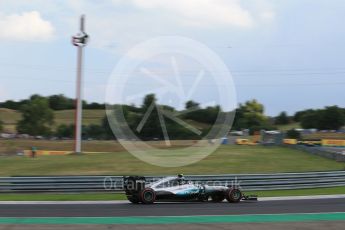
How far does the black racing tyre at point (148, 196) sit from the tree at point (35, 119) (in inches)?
3644

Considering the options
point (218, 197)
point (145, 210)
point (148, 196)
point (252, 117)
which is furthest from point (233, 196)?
point (252, 117)

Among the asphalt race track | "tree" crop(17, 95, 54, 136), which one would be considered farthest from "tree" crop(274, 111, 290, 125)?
the asphalt race track

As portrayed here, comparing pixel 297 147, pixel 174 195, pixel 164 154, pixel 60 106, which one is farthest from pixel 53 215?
pixel 60 106

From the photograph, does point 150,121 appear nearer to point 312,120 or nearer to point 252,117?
point 312,120

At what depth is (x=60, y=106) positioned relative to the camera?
150125 mm

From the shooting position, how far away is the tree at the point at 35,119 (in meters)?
108

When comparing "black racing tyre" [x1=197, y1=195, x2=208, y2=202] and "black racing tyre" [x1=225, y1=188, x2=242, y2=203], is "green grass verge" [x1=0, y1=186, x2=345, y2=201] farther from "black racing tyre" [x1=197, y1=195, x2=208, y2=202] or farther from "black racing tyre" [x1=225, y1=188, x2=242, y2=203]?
"black racing tyre" [x1=225, y1=188, x2=242, y2=203]

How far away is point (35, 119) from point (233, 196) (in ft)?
311

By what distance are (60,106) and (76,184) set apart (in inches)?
5195

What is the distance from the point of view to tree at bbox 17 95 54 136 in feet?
353

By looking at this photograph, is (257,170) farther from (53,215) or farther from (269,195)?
(53,215)

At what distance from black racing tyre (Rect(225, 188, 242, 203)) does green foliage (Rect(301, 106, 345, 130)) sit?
100 meters

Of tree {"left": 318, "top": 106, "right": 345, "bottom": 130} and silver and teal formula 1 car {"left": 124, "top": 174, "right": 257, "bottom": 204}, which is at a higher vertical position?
tree {"left": 318, "top": 106, "right": 345, "bottom": 130}

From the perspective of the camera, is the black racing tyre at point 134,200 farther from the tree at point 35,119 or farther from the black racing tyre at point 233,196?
the tree at point 35,119
